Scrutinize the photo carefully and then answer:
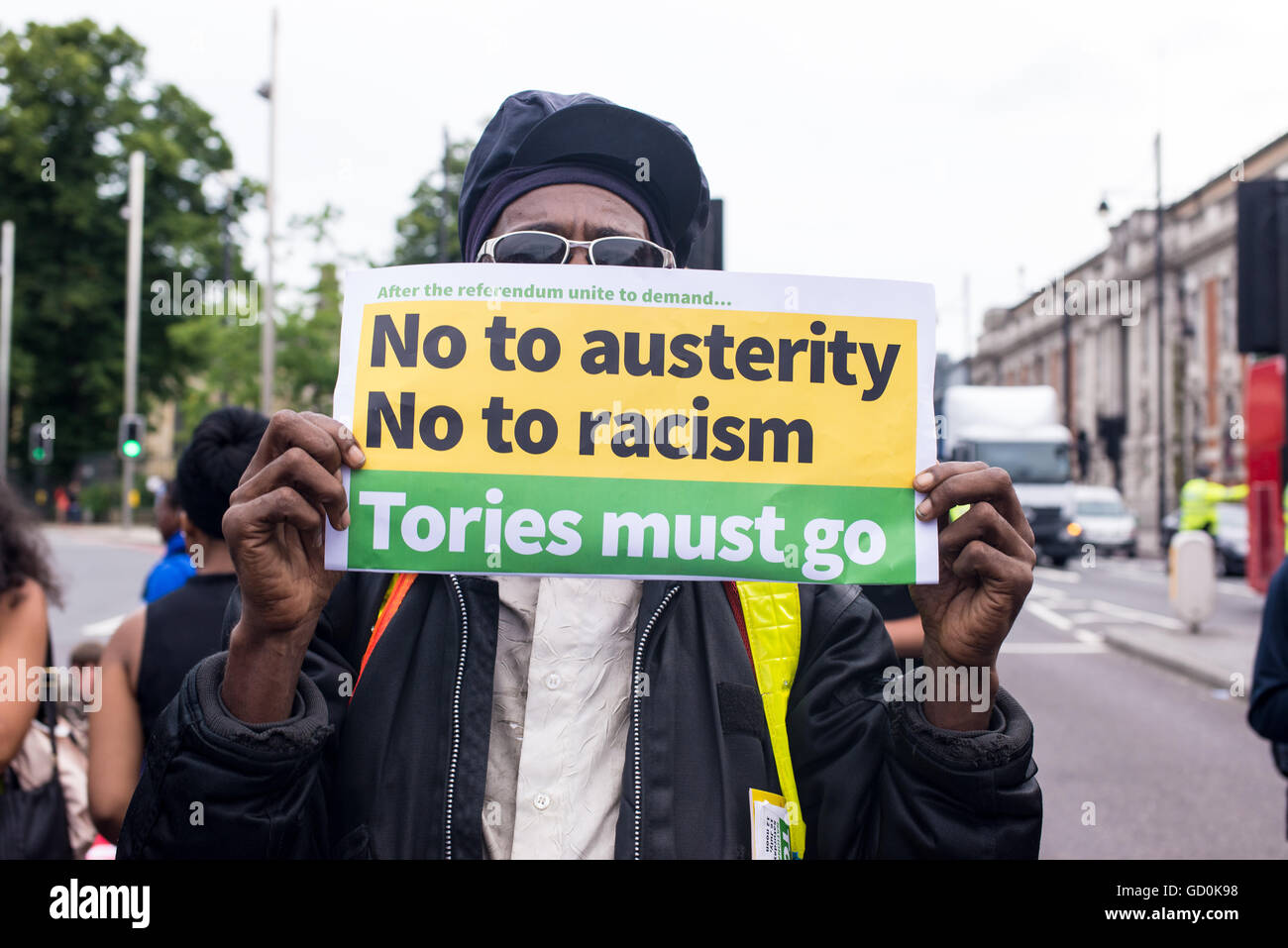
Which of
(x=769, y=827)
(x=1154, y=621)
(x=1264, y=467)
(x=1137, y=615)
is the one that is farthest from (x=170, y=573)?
(x=1137, y=615)

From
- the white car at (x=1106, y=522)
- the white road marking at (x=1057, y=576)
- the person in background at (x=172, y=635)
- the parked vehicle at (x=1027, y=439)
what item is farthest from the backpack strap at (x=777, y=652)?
the white car at (x=1106, y=522)

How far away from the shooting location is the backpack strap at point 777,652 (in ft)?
5.64

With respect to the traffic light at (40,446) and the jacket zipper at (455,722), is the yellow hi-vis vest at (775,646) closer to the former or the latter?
the jacket zipper at (455,722)

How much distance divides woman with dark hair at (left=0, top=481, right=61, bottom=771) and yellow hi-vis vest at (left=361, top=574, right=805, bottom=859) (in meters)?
1.31

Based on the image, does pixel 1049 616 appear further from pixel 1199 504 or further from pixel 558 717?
pixel 558 717

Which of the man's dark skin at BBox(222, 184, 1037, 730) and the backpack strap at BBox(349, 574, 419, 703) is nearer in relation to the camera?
the man's dark skin at BBox(222, 184, 1037, 730)

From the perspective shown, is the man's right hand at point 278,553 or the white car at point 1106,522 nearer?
the man's right hand at point 278,553

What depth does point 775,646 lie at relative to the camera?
176 centimetres

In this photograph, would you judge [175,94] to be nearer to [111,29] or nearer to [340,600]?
[111,29]

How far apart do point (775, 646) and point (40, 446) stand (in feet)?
121

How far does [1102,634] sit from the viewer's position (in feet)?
46.2

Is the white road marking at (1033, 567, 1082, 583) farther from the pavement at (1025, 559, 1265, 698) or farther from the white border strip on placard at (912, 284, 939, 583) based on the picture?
the white border strip on placard at (912, 284, 939, 583)

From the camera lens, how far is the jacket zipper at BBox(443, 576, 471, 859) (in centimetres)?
161

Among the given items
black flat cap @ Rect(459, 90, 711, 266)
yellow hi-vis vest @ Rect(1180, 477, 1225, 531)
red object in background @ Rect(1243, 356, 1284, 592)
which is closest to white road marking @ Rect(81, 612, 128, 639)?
red object in background @ Rect(1243, 356, 1284, 592)
